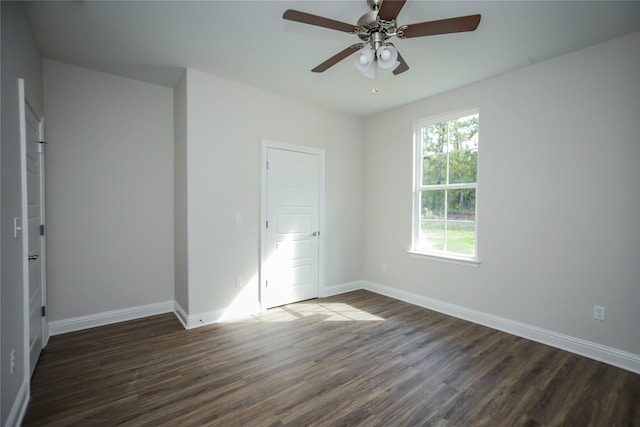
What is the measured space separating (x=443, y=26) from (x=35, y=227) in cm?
351

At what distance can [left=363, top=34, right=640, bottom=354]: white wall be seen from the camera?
2.50 m

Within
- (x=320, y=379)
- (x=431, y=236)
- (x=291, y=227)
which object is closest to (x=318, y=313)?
(x=291, y=227)

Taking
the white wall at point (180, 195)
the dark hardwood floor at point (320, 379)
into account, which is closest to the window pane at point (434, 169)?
the dark hardwood floor at point (320, 379)

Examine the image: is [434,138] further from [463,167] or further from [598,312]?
[598,312]

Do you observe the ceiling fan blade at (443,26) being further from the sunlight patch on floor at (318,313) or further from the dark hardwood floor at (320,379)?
the sunlight patch on floor at (318,313)

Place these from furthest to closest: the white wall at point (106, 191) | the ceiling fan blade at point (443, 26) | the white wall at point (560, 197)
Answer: the white wall at point (106, 191) → the white wall at point (560, 197) → the ceiling fan blade at point (443, 26)

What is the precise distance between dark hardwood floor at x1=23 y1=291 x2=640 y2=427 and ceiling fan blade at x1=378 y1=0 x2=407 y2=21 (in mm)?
2434

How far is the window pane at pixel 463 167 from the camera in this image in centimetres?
353

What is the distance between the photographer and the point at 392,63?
204cm

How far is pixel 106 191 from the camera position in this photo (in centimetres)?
329

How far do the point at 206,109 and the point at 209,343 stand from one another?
244cm

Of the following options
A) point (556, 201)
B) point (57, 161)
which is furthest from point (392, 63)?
point (57, 161)

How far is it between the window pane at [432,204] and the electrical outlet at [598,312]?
1.67 metres

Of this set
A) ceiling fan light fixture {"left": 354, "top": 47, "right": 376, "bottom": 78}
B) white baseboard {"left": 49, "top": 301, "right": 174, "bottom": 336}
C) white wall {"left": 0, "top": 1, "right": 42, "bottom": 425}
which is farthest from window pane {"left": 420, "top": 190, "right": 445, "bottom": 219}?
white wall {"left": 0, "top": 1, "right": 42, "bottom": 425}
